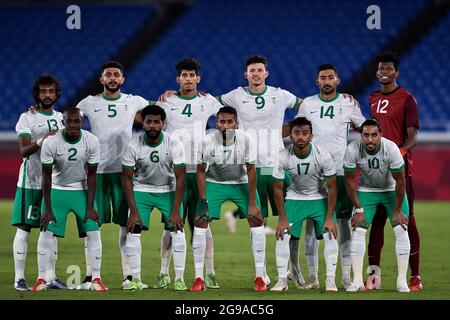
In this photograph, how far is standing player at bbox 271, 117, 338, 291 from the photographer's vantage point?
8.56 meters

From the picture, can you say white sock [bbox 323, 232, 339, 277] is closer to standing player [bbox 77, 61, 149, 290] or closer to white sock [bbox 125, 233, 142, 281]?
white sock [bbox 125, 233, 142, 281]

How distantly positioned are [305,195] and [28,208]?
7.92ft

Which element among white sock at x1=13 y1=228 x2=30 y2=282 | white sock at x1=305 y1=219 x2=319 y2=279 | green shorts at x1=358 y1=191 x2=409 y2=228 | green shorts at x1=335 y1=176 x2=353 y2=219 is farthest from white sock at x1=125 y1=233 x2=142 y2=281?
green shorts at x1=358 y1=191 x2=409 y2=228

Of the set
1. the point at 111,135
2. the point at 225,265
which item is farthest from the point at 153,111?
the point at 225,265

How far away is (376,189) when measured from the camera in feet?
28.4

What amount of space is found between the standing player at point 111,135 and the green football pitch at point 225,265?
70 cm

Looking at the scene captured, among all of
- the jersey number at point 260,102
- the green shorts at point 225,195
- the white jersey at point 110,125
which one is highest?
the jersey number at point 260,102

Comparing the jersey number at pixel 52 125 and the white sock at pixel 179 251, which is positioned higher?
the jersey number at pixel 52 125

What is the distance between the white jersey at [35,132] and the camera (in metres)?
8.91

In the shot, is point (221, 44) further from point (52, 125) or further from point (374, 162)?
point (374, 162)

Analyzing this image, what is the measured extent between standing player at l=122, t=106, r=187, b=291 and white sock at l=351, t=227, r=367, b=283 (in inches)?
56.6

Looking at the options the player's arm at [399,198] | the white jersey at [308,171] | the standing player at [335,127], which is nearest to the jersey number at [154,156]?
the white jersey at [308,171]

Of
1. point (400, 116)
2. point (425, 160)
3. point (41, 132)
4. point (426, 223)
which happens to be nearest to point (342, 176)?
point (400, 116)

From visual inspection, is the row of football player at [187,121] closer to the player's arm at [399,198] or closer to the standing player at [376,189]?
the standing player at [376,189]
